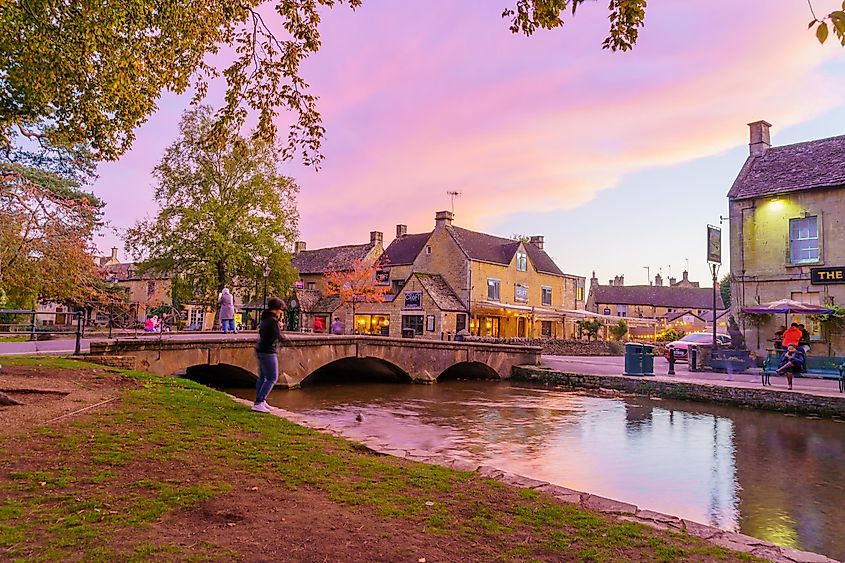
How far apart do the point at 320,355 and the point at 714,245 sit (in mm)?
18598

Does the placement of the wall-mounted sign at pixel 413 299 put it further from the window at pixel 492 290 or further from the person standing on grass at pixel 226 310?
the person standing on grass at pixel 226 310

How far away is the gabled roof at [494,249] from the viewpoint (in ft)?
144

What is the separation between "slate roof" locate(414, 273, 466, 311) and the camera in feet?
131

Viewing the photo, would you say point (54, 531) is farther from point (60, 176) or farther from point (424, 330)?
point (424, 330)

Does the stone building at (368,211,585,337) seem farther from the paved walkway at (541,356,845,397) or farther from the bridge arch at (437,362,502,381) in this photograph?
the paved walkway at (541,356,845,397)

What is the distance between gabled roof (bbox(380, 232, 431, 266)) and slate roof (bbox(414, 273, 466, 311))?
174 inches

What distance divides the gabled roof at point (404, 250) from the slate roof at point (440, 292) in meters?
4.41

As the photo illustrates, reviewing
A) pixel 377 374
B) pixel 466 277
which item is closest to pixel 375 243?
pixel 466 277

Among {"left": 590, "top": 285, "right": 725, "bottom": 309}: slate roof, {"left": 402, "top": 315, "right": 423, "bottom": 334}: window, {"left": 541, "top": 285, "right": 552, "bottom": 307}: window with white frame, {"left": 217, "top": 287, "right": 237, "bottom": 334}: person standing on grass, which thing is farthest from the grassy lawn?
{"left": 590, "top": 285, "right": 725, "bottom": 309}: slate roof

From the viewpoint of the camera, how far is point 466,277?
42000 millimetres

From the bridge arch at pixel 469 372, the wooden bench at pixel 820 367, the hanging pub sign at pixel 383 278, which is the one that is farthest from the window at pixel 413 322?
the wooden bench at pixel 820 367

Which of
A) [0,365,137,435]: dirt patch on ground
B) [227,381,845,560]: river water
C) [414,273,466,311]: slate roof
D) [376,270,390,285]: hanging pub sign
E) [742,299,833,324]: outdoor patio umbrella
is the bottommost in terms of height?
[227,381,845,560]: river water

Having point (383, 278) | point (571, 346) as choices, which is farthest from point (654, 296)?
point (383, 278)

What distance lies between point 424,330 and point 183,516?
36.5 meters
